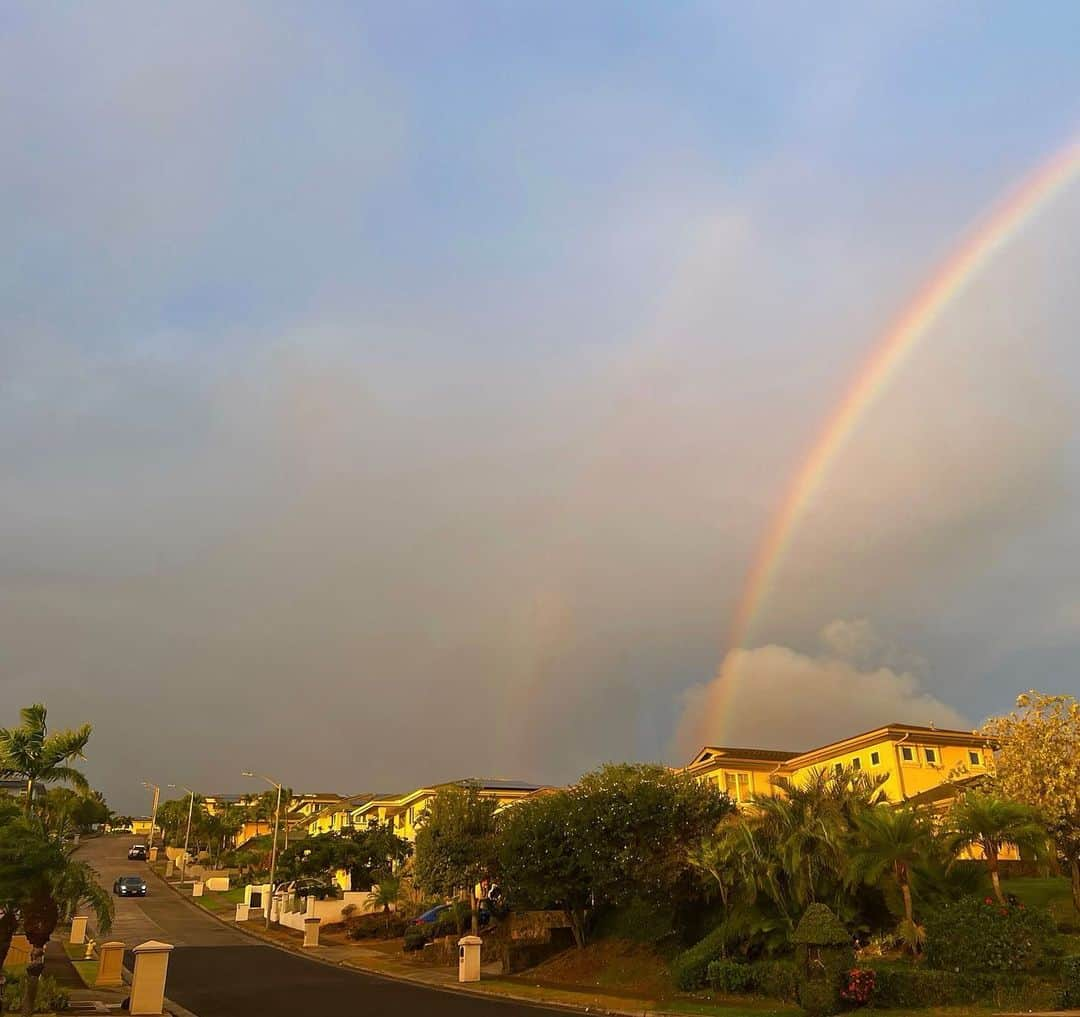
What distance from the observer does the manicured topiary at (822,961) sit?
2250 centimetres

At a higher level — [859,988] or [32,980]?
[32,980]

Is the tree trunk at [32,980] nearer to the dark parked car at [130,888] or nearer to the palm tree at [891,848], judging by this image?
the palm tree at [891,848]

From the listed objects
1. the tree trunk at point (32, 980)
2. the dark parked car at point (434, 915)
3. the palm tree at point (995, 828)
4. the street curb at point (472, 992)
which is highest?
the palm tree at point (995, 828)

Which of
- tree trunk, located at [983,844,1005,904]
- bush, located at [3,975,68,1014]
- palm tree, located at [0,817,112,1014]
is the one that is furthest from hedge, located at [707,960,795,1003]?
bush, located at [3,975,68,1014]

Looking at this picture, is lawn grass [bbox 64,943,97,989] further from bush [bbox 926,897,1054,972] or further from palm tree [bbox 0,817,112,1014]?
bush [bbox 926,897,1054,972]

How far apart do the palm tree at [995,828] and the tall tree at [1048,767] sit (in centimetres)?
518

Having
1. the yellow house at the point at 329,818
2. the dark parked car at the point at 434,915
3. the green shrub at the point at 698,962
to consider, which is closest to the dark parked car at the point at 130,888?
the dark parked car at the point at 434,915

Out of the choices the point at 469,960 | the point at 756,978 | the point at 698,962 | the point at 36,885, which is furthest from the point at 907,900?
the point at 36,885

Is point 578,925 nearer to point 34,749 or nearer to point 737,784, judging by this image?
point 34,749

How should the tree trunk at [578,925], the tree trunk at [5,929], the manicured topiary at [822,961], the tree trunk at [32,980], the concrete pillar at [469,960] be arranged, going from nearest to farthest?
the tree trunk at [32,980] → the tree trunk at [5,929] → the manicured topiary at [822,961] → the concrete pillar at [469,960] → the tree trunk at [578,925]

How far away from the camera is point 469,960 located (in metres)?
33.9

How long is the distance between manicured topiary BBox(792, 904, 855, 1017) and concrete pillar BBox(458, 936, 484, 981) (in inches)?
546

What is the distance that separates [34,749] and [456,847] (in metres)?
22.4

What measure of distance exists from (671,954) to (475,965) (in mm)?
7259
